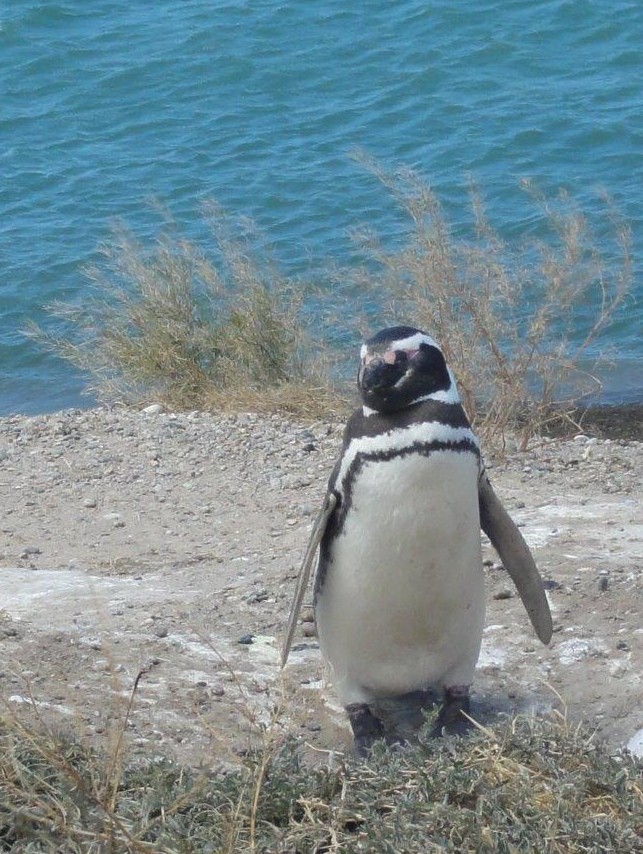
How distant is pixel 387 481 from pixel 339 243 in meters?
9.15

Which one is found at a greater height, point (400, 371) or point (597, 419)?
point (400, 371)

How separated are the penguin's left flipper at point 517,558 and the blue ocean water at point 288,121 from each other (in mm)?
6426

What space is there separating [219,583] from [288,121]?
11.8 m

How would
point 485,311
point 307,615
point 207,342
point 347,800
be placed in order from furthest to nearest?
point 207,342
point 485,311
point 307,615
point 347,800

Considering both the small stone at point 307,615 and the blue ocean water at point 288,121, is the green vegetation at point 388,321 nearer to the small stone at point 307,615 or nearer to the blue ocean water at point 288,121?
the blue ocean water at point 288,121

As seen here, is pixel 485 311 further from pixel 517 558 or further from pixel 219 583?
pixel 517 558

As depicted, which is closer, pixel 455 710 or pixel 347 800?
pixel 347 800

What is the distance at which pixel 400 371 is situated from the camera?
4176 millimetres

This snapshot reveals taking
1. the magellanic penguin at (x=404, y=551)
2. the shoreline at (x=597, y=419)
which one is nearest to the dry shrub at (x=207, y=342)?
the shoreline at (x=597, y=419)

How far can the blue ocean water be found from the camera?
45.0 ft

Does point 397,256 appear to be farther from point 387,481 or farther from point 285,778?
point 285,778

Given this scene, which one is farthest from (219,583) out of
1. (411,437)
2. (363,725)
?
(411,437)

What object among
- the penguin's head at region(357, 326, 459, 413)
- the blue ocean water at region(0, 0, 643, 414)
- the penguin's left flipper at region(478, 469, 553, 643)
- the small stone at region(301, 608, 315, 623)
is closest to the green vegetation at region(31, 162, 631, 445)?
the blue ocean water at region(0, 0, 643, 414)

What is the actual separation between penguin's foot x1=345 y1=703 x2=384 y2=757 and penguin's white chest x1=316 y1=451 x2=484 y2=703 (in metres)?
0.03
